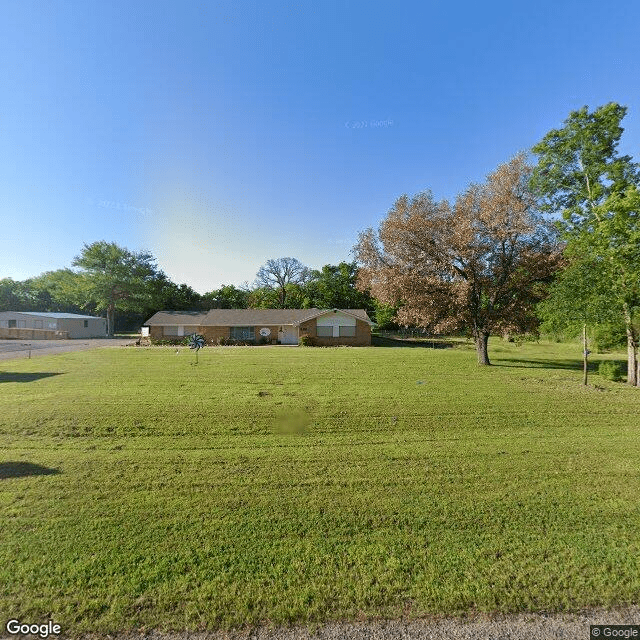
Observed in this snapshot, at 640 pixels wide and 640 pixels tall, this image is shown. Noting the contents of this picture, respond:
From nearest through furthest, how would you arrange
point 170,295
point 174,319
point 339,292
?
point 174,319 < point 170,295 < point 339,292

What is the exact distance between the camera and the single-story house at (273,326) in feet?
99.5

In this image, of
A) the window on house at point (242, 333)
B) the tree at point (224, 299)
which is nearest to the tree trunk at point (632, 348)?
the window on house at point (242, 333)

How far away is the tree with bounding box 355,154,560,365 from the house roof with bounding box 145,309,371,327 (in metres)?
12.9

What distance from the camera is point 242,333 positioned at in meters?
31.7

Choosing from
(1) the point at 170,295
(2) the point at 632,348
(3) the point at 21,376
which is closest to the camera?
(3) the point at 21,376

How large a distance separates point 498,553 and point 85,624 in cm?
374

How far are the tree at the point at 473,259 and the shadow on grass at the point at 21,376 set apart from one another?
15.3m

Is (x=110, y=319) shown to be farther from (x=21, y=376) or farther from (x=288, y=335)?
(x=21, y=376)

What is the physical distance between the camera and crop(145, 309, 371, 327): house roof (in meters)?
31.6

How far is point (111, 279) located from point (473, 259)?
40.0 meters

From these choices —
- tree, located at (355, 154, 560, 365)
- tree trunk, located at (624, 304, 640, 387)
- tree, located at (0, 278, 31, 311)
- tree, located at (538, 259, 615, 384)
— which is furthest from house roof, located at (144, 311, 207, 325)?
tree, located at (0, 278, 31, 311)

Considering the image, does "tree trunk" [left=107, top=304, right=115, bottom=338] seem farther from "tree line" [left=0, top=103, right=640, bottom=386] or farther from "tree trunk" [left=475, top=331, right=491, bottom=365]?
"tree trunk" [left=475, top=331, right=491, bottom=365]

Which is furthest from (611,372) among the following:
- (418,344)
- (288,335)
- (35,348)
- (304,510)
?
(35,348)

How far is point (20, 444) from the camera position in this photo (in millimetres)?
5926
